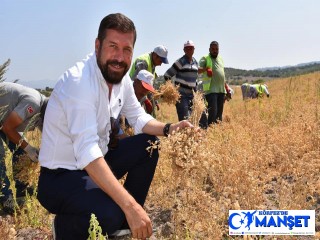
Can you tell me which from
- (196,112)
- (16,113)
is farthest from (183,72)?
(16,113)

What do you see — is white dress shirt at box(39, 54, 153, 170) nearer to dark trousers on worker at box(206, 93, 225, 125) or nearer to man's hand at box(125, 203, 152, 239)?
man's hand at box(125, 203, 152, 239)

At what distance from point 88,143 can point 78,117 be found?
0.57ft

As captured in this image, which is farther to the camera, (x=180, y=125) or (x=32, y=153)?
(x=32, y=153)

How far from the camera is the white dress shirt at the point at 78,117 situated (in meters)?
2.13

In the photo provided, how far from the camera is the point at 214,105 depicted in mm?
7207

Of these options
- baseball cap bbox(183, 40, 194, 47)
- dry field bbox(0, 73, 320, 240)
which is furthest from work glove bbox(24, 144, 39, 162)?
baseball cap bbox(183, 40, 194, 47)

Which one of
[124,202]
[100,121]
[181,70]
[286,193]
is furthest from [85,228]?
[181,70]

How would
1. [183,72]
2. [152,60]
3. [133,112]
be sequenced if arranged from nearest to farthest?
[133,112]
[152,60]
[183,72]

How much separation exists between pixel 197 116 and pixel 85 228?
150cm

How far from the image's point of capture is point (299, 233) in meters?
2.57

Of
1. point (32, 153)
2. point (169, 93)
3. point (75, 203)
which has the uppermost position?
point (169, 93)

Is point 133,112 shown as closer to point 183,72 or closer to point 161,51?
point 161,51

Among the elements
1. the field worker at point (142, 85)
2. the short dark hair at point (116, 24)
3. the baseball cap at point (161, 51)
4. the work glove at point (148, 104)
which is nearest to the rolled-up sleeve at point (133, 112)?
the short dark hair at point (116, 24)

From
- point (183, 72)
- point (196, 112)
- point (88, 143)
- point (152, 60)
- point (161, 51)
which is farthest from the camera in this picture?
point (183, 72)
